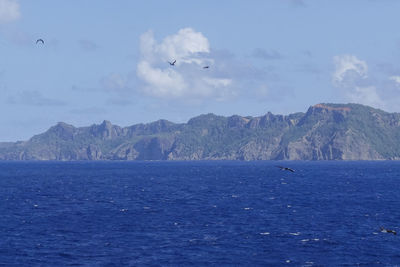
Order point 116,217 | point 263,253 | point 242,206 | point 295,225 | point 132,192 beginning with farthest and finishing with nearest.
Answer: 1. point 132,192
2. point 242,206
3. point 116,217
4. point 295,225
5. point 263,253

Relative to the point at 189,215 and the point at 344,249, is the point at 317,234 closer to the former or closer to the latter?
the point at 344,249

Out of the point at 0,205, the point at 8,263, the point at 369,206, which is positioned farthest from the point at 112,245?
the point at 369,206

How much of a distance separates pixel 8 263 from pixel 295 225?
5050 centimetres

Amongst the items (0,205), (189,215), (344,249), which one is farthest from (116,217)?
(344,249)

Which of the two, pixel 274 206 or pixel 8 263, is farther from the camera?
pixel 274 206

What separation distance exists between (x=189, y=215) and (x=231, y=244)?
102ft

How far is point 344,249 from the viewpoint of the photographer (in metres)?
84.1

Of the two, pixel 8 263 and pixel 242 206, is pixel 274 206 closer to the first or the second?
pixel 242 206

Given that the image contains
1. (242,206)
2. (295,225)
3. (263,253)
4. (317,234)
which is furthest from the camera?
(242,206)

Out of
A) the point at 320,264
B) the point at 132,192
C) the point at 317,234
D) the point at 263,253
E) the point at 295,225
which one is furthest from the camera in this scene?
the point at 132,192

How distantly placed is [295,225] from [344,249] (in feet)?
69.3

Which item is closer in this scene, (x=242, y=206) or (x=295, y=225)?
(x=295, y=225)

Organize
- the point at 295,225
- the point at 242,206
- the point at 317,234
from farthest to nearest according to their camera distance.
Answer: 1. the point at 242,206
2. the point at 295,225
3. the point at 317,234

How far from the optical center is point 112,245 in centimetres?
8694
